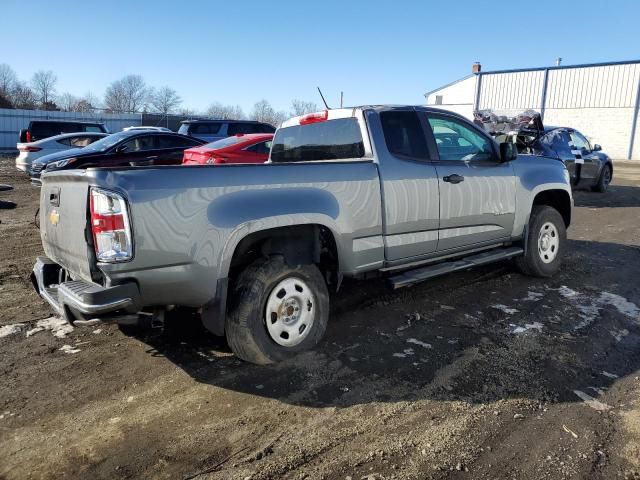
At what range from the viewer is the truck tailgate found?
10.7ft

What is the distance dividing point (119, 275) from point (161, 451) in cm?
105

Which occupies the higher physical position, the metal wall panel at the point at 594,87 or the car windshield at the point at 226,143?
the metal wall panel at the point at 594,87

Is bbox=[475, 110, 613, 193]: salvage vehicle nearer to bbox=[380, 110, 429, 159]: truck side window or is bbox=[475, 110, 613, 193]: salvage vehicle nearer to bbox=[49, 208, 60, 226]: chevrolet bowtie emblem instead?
bbox=[380, 110, 429, 159]: truck side window

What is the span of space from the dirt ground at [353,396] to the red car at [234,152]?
5344 millimetres

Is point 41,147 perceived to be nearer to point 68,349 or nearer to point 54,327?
point 54,327

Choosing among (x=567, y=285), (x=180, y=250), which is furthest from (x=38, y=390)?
(x=567, y=285)

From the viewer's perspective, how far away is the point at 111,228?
122 inches

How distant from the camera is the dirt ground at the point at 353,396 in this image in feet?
8.89

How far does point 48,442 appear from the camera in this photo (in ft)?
9.40

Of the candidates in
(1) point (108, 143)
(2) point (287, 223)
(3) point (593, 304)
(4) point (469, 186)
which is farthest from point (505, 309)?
(1) point (108, 143)

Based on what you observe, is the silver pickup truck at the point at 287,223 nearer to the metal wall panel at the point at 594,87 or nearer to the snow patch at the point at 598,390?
the snow patch at the point at 598,390

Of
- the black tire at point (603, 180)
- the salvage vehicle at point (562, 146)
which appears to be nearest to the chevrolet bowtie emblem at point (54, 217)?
the salvage vehicle at point (562, 146)

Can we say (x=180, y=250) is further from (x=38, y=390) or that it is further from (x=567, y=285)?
(x=567, y=285)

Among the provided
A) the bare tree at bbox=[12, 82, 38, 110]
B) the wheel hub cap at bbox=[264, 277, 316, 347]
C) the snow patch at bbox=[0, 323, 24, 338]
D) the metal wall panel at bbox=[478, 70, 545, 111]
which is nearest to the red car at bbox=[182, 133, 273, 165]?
the snow patch at bbox=[0, 323, 24, 338]
